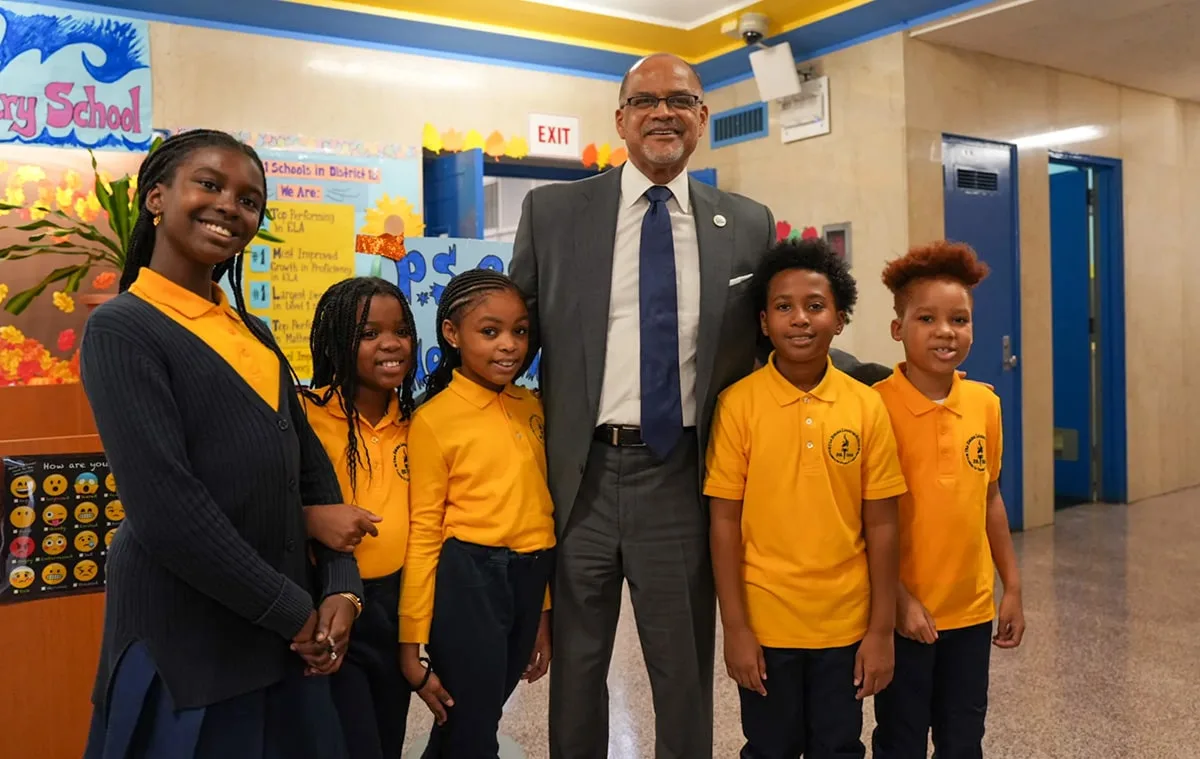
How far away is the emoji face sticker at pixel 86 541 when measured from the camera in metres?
2.24

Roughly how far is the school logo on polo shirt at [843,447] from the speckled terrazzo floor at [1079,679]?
123cm

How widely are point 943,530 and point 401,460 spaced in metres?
1.07

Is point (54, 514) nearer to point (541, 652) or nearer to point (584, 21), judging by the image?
point (541, 652)

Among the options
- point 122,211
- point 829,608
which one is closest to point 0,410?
point 122,211

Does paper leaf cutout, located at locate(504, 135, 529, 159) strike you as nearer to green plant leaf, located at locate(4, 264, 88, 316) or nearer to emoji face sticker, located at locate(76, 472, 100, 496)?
green plant leaf, located at locate(4, 264, 88, 316)

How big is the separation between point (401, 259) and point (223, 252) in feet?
8.30

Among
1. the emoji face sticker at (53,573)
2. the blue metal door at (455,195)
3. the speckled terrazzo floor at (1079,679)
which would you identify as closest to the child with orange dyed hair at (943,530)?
the speckled terrazzo floor at (1079,679)

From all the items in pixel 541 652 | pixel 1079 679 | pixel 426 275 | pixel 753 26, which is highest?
pixel 753 26

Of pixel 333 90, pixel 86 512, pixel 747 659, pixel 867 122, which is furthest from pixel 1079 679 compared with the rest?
pixel 333 90

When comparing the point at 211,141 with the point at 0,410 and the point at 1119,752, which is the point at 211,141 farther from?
the point at 1119,752

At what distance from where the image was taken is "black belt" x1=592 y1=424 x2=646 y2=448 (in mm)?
1840

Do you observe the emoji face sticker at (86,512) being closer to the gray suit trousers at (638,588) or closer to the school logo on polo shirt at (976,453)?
the gray suit trousers at (638,588)

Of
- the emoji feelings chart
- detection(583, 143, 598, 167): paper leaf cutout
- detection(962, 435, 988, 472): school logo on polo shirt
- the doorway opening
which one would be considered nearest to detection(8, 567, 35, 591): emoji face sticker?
the emoji feelings chart

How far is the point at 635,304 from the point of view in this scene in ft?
6.22
